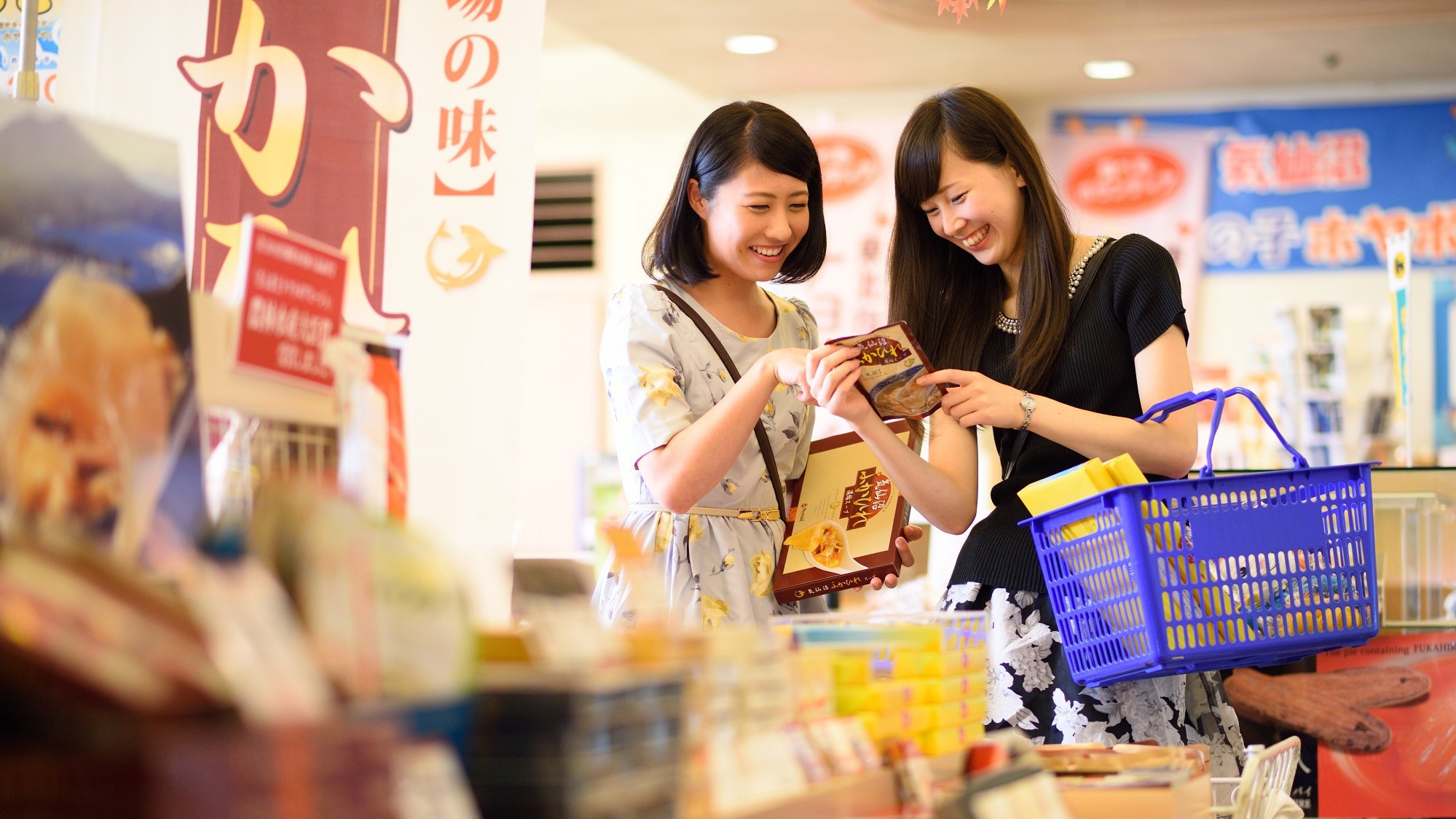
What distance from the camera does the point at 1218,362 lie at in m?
7.87

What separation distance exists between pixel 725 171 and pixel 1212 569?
3.41 feet

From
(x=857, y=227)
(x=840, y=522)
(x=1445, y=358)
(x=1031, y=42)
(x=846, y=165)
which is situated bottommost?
(x=840, y=522)

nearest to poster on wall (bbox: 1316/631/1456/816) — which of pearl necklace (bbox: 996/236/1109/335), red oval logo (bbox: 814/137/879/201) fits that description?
pearl necklace (bbox: 996/236/1109/335)

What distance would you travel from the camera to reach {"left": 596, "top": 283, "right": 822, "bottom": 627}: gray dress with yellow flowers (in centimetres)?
214

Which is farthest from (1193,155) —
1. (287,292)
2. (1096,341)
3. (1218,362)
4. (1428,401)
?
(287,292)

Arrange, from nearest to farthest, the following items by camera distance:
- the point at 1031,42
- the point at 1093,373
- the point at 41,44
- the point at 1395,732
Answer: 1. the point at 1093,373
2. the point at 41,44
3. the point at 1395,732
4. the point at 1031,42

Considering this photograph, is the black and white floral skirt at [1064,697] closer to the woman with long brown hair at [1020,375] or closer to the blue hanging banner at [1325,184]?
the woman with long brown hair at [1020,375]

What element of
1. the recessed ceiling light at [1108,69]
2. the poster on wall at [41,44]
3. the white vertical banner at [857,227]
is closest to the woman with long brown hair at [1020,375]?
the poster on wall at [41,44]

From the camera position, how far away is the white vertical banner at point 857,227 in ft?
26.4

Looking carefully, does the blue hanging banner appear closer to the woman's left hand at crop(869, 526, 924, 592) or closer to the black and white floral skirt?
the woman's left hand at crop(869, 526, 924, 592)

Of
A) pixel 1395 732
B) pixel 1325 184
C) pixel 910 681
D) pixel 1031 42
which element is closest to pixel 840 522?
pixel 910 681

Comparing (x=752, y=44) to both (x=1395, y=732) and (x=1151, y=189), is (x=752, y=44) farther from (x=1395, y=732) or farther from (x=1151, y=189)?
(x=1395, y=732)

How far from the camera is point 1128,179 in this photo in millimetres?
7953

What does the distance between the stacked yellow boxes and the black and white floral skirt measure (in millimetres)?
596
